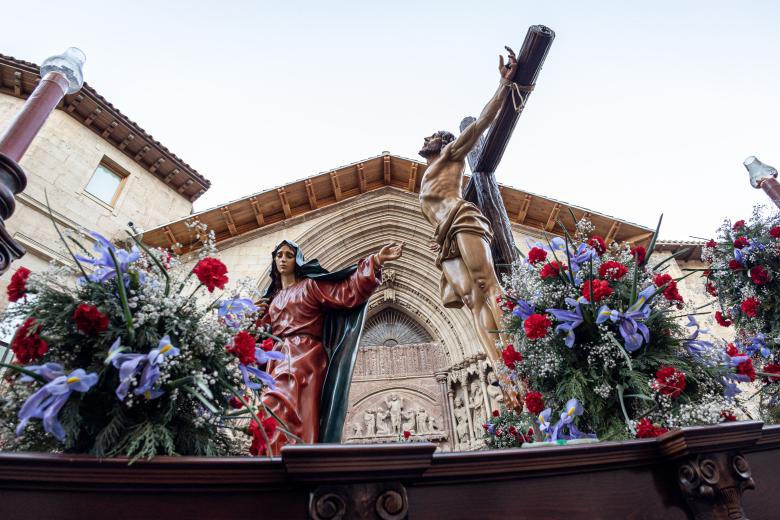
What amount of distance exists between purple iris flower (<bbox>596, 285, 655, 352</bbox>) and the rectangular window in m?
10.0

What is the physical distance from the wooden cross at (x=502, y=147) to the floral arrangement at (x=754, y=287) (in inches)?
58.0

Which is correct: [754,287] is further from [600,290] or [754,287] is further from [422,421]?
[422,421]

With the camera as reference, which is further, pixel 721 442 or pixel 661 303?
pixel 661 303

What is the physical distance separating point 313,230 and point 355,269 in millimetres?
7031

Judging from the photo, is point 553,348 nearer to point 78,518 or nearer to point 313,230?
point 78,518

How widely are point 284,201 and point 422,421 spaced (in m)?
5.47

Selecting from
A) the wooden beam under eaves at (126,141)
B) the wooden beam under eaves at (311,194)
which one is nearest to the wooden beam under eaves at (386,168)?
the wooden beam under eaves at (311,194)

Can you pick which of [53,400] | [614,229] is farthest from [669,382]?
[614,229]

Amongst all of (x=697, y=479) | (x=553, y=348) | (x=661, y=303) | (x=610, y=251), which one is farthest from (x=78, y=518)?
(x=610, y=251)

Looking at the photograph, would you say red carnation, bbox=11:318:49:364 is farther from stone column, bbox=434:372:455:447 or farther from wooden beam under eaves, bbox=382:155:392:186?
wooden beam under eaves, bbox=382:155:392:186

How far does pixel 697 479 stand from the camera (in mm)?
1050

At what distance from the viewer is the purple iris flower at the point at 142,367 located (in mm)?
1035

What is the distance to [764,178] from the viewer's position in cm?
534

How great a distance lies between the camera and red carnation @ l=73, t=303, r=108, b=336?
1.11m
